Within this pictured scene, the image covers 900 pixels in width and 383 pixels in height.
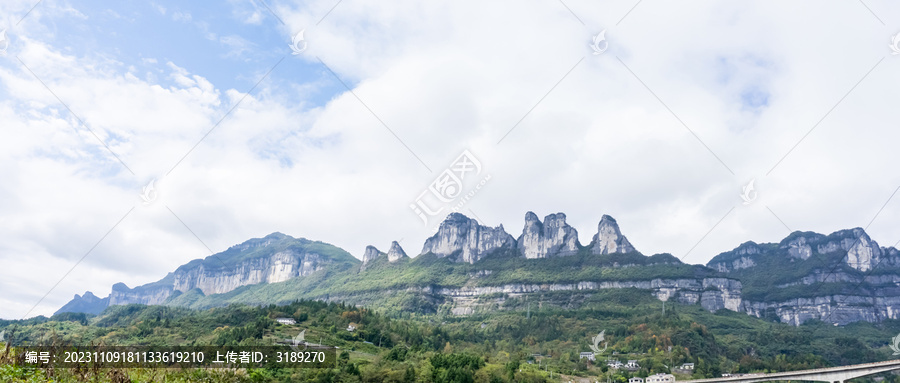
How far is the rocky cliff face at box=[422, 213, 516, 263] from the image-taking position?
466 feet

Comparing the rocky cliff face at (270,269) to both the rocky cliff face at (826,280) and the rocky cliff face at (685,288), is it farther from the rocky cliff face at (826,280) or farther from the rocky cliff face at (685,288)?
the rocky cliff face at (826,280)

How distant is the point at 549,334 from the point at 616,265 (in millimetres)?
42202

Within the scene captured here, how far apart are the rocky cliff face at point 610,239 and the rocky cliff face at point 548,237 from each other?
20.3ft

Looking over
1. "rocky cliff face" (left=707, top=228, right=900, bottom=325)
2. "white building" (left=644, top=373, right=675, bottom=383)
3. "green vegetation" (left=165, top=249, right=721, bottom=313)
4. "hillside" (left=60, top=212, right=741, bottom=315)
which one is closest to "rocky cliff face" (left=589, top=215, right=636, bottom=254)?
"hillside" (left=60, top=212, right=741, bottom=315)

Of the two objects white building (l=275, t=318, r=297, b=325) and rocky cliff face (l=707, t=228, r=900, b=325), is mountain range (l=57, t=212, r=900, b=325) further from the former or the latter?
white building (l=275, t=318, r=297, b=325)

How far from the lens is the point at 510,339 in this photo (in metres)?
82.3

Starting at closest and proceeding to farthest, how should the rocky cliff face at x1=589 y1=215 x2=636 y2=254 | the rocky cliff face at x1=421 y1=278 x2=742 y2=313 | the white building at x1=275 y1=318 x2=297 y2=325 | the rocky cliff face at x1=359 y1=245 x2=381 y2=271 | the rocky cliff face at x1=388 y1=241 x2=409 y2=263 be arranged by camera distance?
the white building at x1=275 y1=318 x2=297 y2=325 < the rocky cliff face at x1=421 y1=278 x2=742 y2=313 < the rocky cliff face at x1=589 y1=215 x2=636 y2=254 < the rocky cliff face at x1=388 y1=241 x2=409 y2=263 < the rocky cliff face at x1=359 y1=245 x2=381 y2=271

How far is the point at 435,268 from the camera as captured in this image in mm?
139625

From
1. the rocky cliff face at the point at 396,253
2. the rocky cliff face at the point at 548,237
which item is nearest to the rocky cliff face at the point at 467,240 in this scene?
the rocky cliff face at the point at 548,237

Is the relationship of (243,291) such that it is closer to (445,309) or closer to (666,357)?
(445,309)

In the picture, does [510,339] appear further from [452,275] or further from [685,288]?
[452,275]

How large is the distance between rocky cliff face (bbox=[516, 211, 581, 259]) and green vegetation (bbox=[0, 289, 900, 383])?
21.8m

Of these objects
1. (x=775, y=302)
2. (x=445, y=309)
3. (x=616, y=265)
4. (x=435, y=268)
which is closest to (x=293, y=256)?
(x=435, y=268)

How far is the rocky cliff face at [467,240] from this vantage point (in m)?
142
